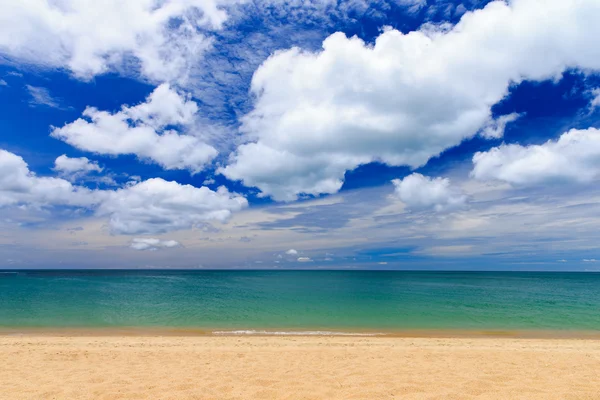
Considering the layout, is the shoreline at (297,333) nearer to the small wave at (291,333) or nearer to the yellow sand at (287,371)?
the small wave at (291,333)

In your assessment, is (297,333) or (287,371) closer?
(287,371)

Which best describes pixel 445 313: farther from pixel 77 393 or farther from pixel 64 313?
Result: pixel 64 313

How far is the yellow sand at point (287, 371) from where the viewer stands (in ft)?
28.9

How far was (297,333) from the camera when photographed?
22.7 metres

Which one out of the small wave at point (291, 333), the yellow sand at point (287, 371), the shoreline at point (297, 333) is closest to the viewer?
the yellow sand at point (287, 371)

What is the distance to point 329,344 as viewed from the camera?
1747 centimetres

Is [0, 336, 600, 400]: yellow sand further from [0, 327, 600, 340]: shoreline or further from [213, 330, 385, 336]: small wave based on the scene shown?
[213, 330, 385, 336]: small wave

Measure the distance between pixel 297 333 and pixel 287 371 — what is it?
39.3 ft

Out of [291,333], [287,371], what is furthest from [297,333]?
Answer: [287,371]

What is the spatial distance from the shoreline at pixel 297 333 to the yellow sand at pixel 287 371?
15.2 feet

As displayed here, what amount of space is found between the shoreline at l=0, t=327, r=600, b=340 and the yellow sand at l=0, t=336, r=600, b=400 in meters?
4.63

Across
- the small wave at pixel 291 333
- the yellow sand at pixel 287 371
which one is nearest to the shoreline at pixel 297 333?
the small wave at pixel 291 333

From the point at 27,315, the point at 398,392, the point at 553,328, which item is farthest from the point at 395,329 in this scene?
the point at 27,315

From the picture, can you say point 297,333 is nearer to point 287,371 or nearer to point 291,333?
point 291,333
